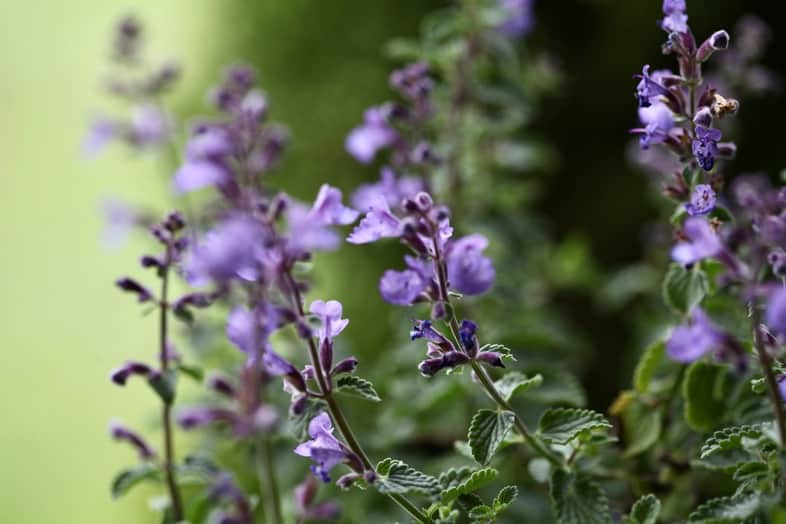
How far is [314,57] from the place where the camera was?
188 centimetres

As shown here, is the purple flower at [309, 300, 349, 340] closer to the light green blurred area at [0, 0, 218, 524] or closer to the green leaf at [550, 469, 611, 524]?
the green leaf at [550, 469, 611, 524]

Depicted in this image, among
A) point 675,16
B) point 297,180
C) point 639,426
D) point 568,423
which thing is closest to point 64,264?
point 297,180

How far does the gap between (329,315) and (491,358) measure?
0.14 meters

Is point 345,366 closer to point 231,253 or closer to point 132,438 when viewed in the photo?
point 231,253

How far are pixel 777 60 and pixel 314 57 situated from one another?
997 mm

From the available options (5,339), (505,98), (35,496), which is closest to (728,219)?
(505,98)

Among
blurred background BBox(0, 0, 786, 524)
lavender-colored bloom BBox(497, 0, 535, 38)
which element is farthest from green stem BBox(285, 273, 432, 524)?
blurred background BBox(0, 0, 786, 524)

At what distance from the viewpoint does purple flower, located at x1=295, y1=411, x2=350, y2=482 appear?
0.73m

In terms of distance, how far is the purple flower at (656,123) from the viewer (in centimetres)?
74

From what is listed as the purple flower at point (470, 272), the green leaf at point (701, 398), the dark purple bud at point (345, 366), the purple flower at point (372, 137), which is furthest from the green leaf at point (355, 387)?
the purple flower at point (372, 137)

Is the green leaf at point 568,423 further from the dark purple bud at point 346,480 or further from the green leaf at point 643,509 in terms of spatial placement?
the dark purple bud at point 346,480

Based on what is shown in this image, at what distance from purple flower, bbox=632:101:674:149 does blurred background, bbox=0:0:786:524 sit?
2.94 feet

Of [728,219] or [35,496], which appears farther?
[35,496]

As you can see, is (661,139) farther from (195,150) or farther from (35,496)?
(35,496)
